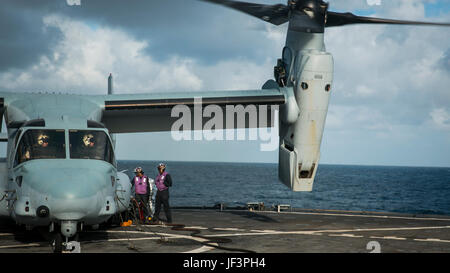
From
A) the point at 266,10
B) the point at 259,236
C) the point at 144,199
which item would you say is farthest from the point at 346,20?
the point at 144,199

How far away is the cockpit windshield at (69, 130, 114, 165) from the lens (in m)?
9.99

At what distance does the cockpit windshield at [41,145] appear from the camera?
977 centimetres

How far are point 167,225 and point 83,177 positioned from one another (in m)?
5.73

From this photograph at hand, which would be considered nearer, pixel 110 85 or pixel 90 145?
pixel 90 145

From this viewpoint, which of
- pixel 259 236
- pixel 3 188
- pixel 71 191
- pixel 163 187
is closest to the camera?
pixel 71 191

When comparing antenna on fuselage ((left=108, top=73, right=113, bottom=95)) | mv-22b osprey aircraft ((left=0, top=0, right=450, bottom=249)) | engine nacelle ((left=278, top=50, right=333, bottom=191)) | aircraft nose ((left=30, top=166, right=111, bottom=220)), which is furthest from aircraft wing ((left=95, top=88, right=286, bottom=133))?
antenna on fuselage ((left=108, top=73, right=113, bottom=95))

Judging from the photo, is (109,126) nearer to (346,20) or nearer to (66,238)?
(66,238)

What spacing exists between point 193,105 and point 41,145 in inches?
211

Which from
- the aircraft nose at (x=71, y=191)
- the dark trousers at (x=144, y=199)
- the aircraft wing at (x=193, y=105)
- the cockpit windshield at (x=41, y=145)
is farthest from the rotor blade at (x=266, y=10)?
the aircraft nose at (x=71, y=191)

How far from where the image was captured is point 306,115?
14.0 metres

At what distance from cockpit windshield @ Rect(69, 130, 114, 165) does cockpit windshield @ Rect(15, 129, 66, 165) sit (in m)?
0.20
